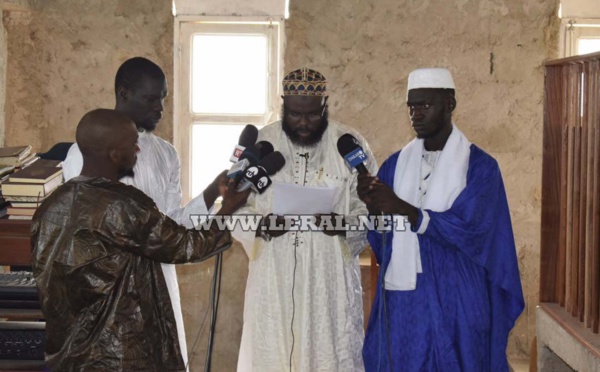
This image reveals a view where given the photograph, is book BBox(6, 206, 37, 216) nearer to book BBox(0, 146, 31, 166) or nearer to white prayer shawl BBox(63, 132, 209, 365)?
book BBox(0, 146, 31, 166)

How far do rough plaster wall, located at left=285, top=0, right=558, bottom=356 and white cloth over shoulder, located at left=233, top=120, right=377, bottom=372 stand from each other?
179 centimetres

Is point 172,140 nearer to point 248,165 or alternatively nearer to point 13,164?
point 13,164

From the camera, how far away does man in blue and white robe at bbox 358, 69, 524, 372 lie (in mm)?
4164

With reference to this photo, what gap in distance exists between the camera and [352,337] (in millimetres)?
4699

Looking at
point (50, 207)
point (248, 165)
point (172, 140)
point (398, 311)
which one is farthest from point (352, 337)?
point (172, 140)

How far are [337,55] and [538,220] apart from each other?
2.03m

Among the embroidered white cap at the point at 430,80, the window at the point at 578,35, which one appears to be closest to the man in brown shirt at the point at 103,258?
the embroidered white cap at the point at 430,80

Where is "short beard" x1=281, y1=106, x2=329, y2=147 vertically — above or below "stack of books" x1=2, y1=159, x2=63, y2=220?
above

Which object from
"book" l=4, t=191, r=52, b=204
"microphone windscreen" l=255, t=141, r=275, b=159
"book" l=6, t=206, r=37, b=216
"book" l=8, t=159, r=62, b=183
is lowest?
"book" l=6, t=206, r=37, b=216

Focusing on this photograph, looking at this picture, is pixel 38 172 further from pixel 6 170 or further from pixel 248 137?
pixel 248 137

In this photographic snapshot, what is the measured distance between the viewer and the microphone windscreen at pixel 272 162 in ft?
14.0

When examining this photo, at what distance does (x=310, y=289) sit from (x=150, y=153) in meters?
1.17

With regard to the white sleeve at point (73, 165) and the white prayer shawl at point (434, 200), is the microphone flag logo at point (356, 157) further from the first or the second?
the white sleeve at point (73, 165)

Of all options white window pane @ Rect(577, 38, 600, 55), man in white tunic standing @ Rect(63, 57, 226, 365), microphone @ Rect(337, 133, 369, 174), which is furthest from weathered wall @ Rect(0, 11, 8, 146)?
white window pane @ Rect(577, 38, 600, 55)
